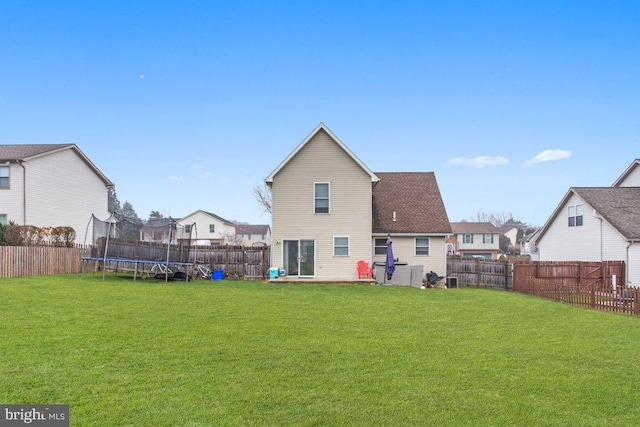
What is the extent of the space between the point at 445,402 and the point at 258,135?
23685 millimetres

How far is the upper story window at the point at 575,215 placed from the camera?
94.9 feet

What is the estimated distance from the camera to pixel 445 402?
588cm

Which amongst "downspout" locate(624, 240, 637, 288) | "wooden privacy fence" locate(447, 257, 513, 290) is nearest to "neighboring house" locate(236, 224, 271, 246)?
"wooden privacy fence" locate(447, 257, 513, 290)

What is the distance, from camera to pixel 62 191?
3206 cm

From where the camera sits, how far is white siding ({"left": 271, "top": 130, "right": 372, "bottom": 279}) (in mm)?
24578

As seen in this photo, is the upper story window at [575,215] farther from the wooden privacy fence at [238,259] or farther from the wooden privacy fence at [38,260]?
the wooden privacy fence at [38,260]

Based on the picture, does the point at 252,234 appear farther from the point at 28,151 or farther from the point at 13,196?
the point at 13,196

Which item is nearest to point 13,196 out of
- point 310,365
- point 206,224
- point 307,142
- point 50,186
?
point 50,186

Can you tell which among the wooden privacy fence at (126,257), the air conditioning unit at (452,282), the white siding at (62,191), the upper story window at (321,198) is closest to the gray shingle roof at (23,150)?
the white siding at (62,191)

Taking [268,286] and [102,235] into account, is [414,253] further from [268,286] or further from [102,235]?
[102,235]

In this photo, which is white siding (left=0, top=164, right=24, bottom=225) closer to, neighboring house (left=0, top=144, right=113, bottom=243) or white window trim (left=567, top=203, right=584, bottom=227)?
neighboring house (left=0, top=144, right=113, bottom=243)

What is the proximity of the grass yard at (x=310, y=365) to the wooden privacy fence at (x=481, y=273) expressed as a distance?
1265cm

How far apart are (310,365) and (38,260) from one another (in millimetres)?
19400

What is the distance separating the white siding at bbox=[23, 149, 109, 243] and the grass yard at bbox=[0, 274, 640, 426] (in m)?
18.5
